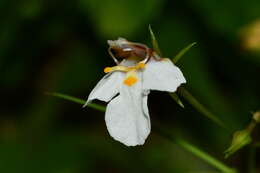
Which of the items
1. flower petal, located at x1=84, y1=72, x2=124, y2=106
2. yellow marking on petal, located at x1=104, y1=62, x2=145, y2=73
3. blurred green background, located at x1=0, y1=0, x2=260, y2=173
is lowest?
blurred green background, located at x1=0, y1=0, x2=260, y2=173

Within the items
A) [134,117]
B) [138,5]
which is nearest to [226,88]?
[138,5]

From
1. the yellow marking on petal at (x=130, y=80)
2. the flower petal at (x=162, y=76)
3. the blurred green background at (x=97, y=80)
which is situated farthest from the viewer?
the blurred green background at (x=97, y=80)

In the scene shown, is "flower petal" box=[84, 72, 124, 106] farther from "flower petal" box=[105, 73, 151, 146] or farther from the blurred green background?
the blurred green background

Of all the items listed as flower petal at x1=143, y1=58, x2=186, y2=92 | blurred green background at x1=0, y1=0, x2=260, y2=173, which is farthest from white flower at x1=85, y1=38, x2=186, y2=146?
blurred green background at x1=0, y1=0, x2=260, y2=173

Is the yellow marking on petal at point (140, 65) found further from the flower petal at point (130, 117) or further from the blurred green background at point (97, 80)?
the blurred green background at point (97, 80)

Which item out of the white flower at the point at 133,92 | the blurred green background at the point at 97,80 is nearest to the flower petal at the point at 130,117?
the white flower at the point at 133,92

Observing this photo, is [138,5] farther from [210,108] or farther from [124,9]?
[210,108]

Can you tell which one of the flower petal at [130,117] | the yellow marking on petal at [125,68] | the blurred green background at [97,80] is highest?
the yellow marking on petal at [125,68]
